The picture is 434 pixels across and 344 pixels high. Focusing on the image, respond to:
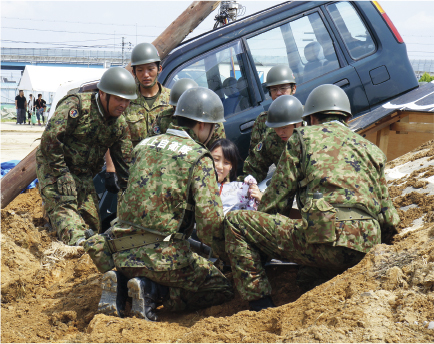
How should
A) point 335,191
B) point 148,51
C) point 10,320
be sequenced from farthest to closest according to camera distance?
1. point 148,51
2. point 10,320
3. point 335,191

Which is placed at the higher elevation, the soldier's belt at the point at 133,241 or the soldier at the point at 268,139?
the soldier at the point at 268,139

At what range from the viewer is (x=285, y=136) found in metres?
4.30

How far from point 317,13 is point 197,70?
1568 mm

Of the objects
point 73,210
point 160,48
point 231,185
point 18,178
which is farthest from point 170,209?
point 18,178

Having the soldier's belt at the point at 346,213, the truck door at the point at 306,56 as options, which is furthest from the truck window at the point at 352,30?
the soldier's belt at the point at 346,213

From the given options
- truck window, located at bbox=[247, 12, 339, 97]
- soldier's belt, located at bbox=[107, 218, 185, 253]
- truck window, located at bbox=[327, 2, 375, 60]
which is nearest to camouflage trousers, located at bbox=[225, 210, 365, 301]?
soldier's belt, located at bbox=[107, 218, 185, 253]

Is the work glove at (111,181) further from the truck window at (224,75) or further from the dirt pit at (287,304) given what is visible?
the truck window at (224,75)

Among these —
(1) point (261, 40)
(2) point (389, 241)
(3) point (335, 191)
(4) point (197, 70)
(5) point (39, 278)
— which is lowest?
(5) point (39, 278)

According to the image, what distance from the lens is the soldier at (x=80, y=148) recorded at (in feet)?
14.8

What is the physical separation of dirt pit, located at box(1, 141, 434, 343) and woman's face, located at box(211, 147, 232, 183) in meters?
0.89

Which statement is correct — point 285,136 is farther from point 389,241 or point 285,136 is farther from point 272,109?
point 389,241

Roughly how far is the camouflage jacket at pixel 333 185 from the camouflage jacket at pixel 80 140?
2210 mm

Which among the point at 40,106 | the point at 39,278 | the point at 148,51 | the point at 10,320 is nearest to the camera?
the point at 10,320

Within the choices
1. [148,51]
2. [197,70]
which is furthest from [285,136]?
[148,51]
